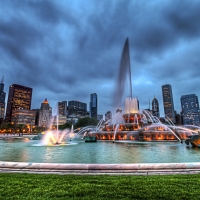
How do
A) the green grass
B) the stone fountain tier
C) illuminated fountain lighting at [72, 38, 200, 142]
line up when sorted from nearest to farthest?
the green grass, the stone fountain tier, illuminated fountain lighting at [72, 38, 200, 142]

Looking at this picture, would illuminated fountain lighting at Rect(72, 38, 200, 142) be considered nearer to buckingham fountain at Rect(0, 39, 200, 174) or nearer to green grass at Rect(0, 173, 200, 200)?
buckingham fountain at Rect(0, 39, 200, 174)

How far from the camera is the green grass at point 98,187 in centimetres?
503

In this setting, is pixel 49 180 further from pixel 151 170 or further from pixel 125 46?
pixel 125 46

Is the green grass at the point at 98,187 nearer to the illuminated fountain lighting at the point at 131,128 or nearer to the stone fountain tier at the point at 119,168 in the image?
the stone fountain tier at the point at 119,168

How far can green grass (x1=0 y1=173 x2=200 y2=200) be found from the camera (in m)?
5.03

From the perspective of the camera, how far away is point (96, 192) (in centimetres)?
529

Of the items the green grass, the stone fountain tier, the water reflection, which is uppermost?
the stone fountain tier

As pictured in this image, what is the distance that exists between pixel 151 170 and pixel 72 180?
3879 mm

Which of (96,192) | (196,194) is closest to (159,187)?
(196,194)

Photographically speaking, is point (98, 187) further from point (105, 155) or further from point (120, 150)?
point (120, 150)

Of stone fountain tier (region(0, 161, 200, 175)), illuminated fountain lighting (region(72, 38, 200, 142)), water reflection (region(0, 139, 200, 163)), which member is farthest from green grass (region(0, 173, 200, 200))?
illuminated fountain lighting (region(72, 38, 200, 142))

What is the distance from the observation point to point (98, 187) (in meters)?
5.69

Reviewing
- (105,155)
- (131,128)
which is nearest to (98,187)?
(105,155)

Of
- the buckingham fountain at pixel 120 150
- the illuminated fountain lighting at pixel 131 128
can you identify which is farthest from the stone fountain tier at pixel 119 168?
the illuminated fountain lighting at pixel 131 128
